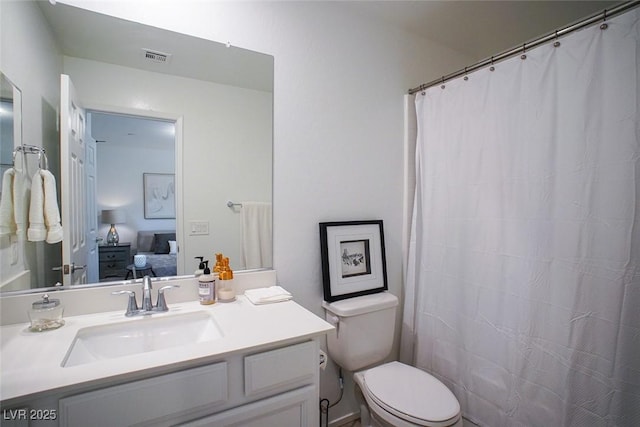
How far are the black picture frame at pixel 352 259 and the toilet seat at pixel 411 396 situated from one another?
409 millimetres

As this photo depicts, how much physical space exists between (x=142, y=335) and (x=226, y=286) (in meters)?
0.35

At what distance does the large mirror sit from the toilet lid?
78 cm

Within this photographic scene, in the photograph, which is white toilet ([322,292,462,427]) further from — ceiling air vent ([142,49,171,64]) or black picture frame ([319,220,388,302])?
ceiling air vent ([142,49,171,64])

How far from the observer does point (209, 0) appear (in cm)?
135

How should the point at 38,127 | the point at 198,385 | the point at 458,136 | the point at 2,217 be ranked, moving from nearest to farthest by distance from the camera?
the point at 198,385 < the point at 2,217 < the point at 38,127 < the point at 458,136

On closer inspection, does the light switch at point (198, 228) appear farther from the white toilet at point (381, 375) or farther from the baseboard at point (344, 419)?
the baseboard at point (344, 419)

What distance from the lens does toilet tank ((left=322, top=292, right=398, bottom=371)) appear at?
1.54 m

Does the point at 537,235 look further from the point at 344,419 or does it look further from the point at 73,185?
the point at 73,185

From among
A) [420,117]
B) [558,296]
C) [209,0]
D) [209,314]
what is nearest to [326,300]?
[209,314]

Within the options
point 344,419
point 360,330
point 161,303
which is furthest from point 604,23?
point 344,419

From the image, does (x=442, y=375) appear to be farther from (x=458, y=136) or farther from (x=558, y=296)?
(x=458, y=136)

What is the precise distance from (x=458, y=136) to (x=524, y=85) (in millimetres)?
354

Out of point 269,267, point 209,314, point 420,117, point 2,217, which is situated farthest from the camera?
point 420,117

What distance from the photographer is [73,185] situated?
116 cm
